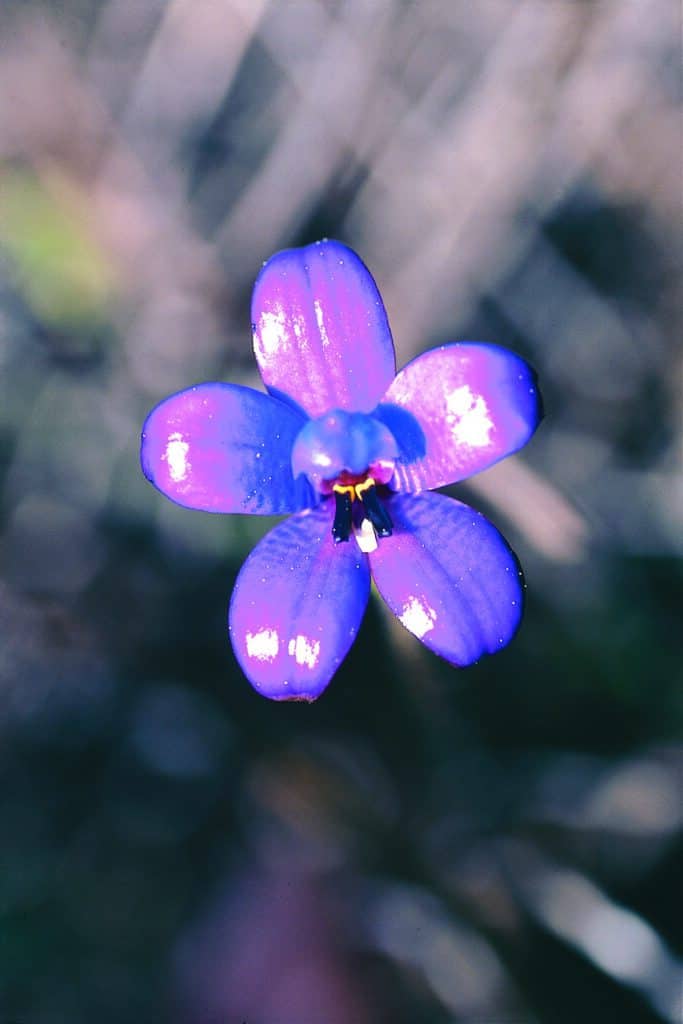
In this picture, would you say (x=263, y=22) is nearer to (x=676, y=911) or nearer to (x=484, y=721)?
(x=484, y=721)

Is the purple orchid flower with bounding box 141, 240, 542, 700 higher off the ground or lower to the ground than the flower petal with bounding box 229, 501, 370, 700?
higher

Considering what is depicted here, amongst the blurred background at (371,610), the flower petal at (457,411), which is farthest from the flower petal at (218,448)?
the blurred background at (371,610)

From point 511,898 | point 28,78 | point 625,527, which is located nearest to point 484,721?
point 511,898

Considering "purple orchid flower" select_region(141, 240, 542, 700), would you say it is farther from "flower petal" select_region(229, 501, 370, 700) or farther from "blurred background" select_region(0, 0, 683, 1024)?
"blurred background" select_region(0, 0, 683, 1024)

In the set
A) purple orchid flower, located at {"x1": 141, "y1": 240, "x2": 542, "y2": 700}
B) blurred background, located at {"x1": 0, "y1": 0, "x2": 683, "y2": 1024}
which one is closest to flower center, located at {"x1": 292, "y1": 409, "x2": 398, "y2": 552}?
purple orchid flower, located at {"x1": 141, "y1": 240, "x2": 542, "y2": 700}

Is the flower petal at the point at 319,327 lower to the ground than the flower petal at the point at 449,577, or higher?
higher

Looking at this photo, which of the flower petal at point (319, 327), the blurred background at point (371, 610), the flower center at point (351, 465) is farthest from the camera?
the blurred background at point (371, 610)

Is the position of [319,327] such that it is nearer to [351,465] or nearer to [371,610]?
[351,465]

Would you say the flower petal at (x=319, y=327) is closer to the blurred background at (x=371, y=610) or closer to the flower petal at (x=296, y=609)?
the flower petal at (x=296, y=609)
